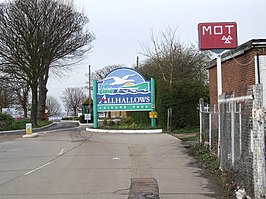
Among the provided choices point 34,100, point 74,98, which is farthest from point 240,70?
point 74,98

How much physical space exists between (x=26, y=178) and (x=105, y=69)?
72417mm

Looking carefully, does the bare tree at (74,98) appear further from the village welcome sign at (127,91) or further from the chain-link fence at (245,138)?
the chain-link fence at (245,138)

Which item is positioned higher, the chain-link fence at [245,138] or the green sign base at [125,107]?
the green sign base at [125,107]

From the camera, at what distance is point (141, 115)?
123ft

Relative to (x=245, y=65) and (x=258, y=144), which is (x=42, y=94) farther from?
(x=258, y=144)

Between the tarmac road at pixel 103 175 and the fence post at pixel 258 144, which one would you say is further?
the tarmac road at pixel 103 175

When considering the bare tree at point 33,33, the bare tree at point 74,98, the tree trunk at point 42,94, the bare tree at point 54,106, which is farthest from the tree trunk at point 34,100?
the bare tree at point 54,106

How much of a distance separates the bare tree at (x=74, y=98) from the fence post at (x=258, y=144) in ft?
346

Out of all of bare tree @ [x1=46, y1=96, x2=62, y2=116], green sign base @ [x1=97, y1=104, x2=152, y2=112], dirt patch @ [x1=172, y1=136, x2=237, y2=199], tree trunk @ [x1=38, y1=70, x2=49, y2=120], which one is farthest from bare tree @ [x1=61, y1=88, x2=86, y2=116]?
dirt patch @ [x1=172, y1=136, x2=237, y2=199]

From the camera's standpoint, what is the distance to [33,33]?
136 ft

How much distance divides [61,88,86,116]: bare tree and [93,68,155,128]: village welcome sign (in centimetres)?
8023

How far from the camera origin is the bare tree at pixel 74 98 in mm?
112488

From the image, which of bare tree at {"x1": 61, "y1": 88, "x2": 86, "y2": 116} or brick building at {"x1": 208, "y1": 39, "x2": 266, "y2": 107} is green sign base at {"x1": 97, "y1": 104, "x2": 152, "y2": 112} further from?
bare tree at {"x1": 61, "y1": 88, "x2": 86, "y2": 116}

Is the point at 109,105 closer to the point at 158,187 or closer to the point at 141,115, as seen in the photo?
the point at 141,115
